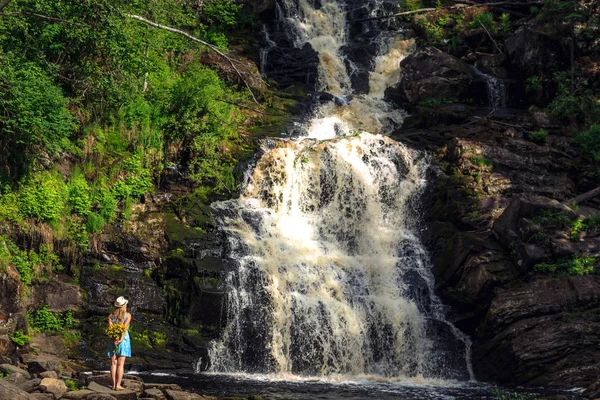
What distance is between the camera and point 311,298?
20.6m

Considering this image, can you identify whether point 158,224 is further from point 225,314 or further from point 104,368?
point 104,368

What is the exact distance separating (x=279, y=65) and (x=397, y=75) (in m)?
5.82

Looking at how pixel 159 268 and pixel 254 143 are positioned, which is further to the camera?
pixel 254 143

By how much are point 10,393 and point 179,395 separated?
12.3 ft

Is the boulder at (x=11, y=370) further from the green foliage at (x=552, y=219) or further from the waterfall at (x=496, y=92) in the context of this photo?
the waterfall at (x=496, y=92)

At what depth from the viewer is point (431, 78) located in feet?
104

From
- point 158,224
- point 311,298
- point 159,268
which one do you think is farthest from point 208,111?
point 311,298

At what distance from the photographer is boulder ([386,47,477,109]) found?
103 feet

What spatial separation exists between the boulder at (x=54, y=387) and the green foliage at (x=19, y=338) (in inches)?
156

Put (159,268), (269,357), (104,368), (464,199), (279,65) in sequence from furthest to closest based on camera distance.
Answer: (279,65)
(464,199)
(159,268)
(269,357)
(104,368)

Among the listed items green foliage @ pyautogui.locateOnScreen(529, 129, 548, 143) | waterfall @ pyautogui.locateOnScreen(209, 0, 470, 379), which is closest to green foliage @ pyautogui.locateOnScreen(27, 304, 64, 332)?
waterfall @ pyautogui.locateOnScreen(209, 0, 470, 379)

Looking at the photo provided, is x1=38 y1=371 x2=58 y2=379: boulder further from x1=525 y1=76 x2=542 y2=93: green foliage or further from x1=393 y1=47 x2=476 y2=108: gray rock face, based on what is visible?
x1=525 y1=76 x2=542 y2=93: green foliage

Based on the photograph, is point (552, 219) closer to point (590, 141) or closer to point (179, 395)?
point (590, 141)

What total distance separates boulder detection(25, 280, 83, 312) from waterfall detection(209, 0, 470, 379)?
404 cm
